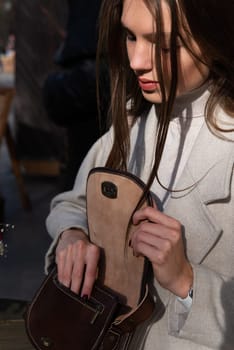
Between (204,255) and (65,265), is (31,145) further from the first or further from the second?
(204,255)

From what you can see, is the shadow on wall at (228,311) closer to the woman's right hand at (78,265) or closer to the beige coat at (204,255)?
the beige coat at (204,255)

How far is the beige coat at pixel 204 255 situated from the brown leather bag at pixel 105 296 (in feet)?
0.20

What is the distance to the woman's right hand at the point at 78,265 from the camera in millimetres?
1239

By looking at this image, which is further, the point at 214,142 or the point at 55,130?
the point at 55,130

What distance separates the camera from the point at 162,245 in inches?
44.1

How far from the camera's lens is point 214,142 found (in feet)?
4.08

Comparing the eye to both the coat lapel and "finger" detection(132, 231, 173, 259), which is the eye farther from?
"finger" detection(132, 231, 173, 259)

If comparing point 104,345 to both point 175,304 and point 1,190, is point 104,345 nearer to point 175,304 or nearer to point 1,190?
point 175,304

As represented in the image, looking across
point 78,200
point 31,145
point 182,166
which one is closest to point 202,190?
point 182,166

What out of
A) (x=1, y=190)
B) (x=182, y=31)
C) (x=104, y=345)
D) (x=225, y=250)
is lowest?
(x=1, y=190)

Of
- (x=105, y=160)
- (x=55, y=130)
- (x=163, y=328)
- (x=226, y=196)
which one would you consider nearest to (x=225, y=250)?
(x=226, y=196)

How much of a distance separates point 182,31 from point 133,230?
0.36m

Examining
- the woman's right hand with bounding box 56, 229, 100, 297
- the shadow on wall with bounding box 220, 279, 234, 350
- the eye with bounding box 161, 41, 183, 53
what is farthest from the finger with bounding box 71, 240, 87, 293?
the eye with bounding box 161, 41, 183, 53

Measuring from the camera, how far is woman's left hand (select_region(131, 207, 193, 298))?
1125mm
